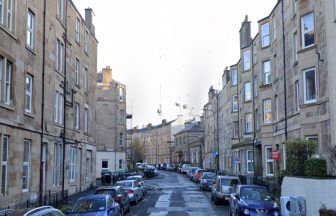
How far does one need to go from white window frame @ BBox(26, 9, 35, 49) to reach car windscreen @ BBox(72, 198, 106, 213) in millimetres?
9337

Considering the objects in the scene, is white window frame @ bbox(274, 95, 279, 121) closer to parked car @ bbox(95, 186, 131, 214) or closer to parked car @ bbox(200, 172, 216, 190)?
parked car @ bbox(200, 172, 216, 190)

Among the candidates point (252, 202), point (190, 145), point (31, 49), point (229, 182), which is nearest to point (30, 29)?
point (31, 49)

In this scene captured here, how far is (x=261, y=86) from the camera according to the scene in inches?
1419

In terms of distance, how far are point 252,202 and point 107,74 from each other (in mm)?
49230

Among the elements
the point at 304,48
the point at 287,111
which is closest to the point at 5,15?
the point at 304,48

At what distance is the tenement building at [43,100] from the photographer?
67.8 ft

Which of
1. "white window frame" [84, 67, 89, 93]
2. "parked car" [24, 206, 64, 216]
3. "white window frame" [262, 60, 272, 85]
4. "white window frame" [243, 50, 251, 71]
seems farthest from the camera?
"white window frame" [243, 50, 251, 71]

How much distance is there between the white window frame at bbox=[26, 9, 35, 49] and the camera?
2383 centimetres

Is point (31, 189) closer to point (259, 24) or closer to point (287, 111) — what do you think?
point (287, 111)

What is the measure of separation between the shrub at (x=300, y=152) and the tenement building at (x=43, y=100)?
41.3ft

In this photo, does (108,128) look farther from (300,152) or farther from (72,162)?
(300,152)

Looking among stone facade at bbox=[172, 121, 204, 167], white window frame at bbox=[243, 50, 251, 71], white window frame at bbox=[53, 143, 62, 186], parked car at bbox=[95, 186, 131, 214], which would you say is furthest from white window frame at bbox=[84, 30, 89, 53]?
stone facade at bbox=[172, 121, 204, 167]

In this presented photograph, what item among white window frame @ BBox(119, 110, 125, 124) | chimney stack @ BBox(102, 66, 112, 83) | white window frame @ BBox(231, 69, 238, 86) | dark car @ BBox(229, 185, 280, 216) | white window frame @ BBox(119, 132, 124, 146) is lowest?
dark car @ BBox(229, 185, 280, 216)

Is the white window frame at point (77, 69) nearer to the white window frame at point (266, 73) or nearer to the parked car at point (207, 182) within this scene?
the white window frame at point (266, 73)
